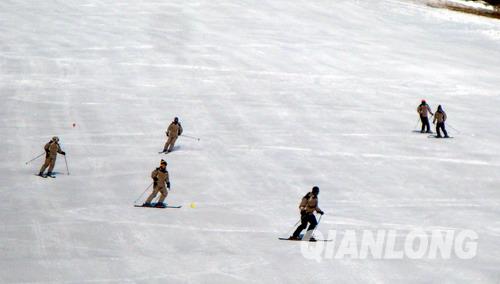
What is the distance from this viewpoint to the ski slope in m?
18.6

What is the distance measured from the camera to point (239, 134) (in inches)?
1278

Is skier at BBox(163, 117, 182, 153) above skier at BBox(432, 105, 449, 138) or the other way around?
the other way around

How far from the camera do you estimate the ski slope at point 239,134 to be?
18.6m

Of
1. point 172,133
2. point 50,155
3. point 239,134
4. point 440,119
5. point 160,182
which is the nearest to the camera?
point 160,182

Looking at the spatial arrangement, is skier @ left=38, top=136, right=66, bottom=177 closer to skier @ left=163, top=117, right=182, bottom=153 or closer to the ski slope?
the ski slope

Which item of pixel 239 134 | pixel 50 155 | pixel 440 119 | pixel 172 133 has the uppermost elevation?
pixel 440 119

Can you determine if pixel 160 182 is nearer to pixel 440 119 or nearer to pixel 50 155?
pixel 50 155

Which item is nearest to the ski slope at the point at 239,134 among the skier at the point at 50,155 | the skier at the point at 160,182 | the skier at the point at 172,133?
the skier at the point at 50,155

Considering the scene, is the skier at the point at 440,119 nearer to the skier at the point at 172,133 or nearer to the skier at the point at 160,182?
the skier at the point at 172,133

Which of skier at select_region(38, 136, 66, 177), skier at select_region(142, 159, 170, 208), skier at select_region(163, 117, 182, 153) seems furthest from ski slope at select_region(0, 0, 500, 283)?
skier at select_region(163, 117, 182, 153)

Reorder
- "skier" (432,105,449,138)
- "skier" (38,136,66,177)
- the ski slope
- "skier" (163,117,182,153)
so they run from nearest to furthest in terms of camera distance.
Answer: the ski slope → "skier" (38,136,66,177) → "skier" (163,117,182,153) → "skier" (432,105,449,138)

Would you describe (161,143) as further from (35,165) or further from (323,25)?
(323,25)

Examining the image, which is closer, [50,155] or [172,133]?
[50,155]

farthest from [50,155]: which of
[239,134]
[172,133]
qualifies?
[239,134]
